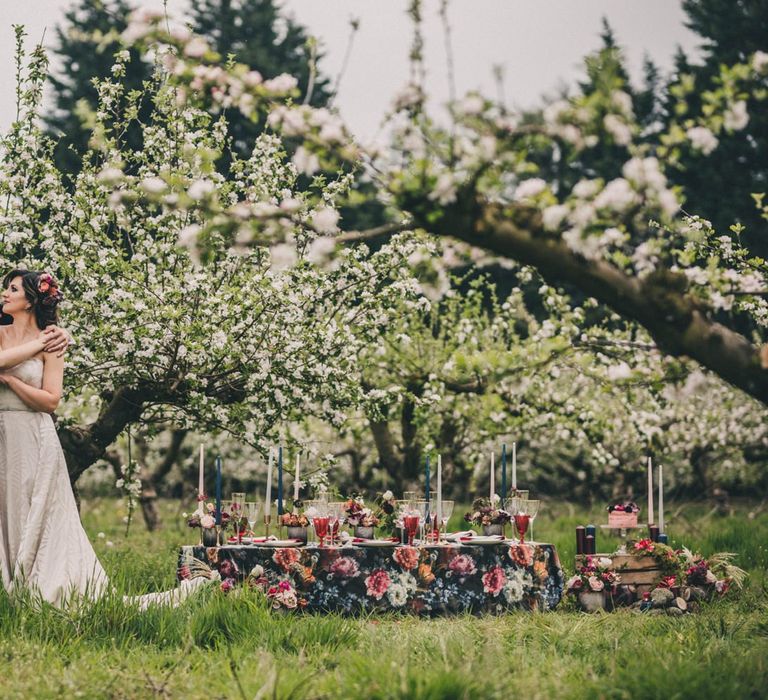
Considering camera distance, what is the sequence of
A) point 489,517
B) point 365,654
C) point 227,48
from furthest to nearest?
point 227,48 < point 489,517 < point 365,654

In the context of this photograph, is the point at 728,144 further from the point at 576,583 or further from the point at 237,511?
the point at 237,511

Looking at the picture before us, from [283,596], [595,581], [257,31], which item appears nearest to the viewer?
[283,596]

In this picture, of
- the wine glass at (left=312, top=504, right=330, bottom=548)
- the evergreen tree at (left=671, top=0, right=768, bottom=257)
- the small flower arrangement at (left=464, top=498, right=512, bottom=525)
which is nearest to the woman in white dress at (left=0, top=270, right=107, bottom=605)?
the wine glass at (left=312, top=504, right=330, bottom=548)

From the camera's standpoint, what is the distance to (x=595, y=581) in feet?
23.0

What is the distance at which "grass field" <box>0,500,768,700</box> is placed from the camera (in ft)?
13.1

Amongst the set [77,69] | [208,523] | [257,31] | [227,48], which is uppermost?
[257,31]

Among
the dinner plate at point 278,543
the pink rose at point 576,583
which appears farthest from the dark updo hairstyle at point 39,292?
the pink rose at point 576,583

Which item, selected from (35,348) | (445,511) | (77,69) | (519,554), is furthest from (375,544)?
(77,69)

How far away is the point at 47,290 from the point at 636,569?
4671 mm

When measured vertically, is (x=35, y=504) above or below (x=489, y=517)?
above

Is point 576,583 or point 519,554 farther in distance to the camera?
point 576,583

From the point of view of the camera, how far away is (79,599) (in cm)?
536

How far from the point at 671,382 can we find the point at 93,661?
10.2 feet

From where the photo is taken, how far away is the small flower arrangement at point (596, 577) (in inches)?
276
